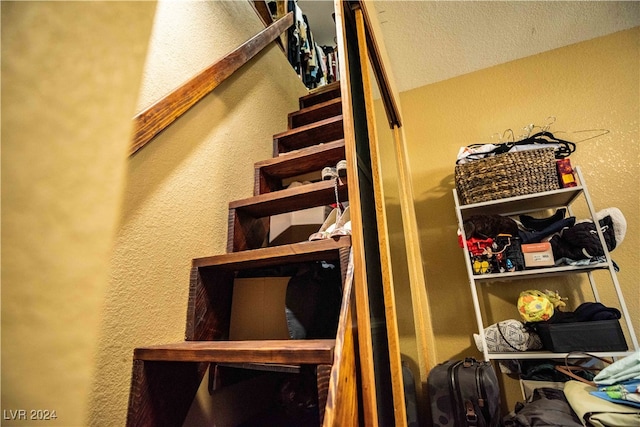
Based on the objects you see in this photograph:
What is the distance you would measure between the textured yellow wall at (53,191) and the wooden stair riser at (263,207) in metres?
0.53

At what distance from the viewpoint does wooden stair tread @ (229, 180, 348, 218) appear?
1031mm

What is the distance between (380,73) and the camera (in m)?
1.49

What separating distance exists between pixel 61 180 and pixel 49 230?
0.32 feet

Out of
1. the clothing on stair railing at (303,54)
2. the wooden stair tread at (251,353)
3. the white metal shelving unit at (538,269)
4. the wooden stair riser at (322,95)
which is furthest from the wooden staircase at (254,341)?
the clothing on stair railing at (303,54)

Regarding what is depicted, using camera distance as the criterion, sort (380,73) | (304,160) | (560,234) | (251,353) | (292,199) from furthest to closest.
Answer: (380,73) → (560,234) → (304,160) → (292,199) → (251,353)

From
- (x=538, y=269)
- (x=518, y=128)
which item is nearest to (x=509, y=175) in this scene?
(x=538, y=269)

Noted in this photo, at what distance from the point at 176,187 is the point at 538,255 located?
1586mm

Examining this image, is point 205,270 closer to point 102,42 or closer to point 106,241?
point 106,241

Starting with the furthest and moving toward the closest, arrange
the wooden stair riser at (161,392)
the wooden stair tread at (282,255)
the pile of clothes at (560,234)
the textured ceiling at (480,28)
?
the textured ceiling at (480,28) → the pile of clothes at (560,234) → the wooden stair tread at (282,255) → the wooden stair riser at (161,392)

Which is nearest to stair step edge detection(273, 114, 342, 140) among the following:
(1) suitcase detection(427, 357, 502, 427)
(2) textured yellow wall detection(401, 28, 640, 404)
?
(2) textured yellow wall detection(401, 28, 640, 404)

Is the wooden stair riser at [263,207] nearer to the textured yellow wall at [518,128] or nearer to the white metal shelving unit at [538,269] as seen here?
the white metal shelving unit at [538,269]

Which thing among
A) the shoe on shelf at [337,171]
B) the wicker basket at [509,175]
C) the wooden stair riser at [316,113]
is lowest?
the shoe on shelf at [337,171]

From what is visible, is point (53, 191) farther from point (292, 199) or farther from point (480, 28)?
point (480, 28)

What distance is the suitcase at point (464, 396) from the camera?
1.09 m
